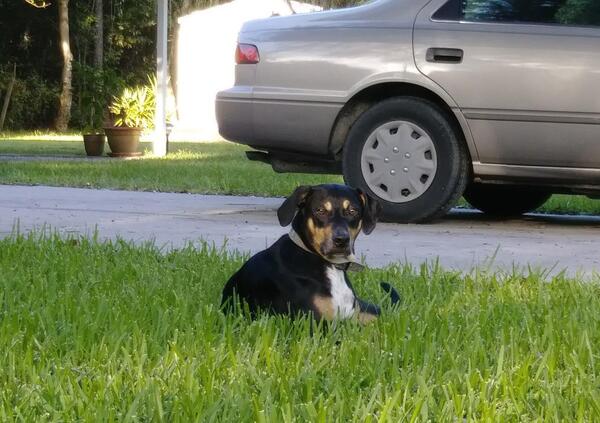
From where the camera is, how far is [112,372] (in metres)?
3.05

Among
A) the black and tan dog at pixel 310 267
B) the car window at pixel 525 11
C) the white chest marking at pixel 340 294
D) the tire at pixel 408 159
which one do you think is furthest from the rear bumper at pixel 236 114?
the white chest marking at pixel 340 294

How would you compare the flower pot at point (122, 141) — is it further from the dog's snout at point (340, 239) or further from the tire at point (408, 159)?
Answer: the dog's snout at point (340, 239)

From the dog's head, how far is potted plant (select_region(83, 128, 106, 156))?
1528cm

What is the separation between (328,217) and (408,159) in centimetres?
383

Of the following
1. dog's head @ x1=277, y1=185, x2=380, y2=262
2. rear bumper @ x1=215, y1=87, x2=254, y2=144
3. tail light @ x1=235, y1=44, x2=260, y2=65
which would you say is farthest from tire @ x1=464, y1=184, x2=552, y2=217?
dog's head @ x1=277, y1=185, x2=380, y2=262

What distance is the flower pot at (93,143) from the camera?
19016 millimetres

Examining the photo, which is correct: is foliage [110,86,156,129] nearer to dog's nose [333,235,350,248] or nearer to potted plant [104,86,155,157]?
potted plant [104,86,155,157]

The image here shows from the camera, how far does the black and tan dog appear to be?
3855mm

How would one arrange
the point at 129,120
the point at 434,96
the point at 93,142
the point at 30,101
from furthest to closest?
the point at 30,101 < the point at 129,120 < the point at 93,142 < the point at 434,96

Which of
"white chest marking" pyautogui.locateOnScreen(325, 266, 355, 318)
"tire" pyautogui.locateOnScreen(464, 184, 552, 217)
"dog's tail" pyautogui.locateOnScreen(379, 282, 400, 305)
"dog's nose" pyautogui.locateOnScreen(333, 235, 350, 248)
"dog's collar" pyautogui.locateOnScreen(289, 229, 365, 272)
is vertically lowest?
"tire" pyautogui.locateOnScreen(464, 184, 552, 217)

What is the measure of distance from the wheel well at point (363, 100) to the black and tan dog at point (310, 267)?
3922 millimetres

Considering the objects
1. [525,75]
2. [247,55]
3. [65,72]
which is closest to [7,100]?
[65,72]

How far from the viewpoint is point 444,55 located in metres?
7.74

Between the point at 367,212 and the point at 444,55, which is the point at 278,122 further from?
the point at 367,212
